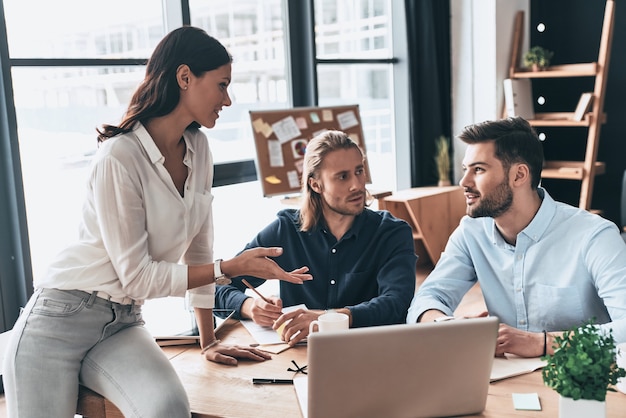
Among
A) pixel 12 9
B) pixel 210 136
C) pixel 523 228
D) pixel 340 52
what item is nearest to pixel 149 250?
pixel 523 228

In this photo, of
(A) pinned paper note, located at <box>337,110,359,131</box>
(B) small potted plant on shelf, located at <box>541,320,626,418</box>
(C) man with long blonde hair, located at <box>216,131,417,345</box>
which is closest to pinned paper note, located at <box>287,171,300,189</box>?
(A) pinned paper note, located at <box>337,110,359,131</box>

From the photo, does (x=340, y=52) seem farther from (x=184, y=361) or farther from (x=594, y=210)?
(x=184, y=361)

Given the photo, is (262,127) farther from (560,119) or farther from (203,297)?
(560,119)

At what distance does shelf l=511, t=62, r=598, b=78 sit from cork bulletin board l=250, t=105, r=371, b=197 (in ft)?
5.51

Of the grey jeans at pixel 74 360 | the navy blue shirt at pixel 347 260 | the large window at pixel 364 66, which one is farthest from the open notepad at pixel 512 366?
the large window at pixel 364 66

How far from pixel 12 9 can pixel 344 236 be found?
74.4 inches

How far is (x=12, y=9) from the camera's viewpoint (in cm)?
309

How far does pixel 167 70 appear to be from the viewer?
178cm

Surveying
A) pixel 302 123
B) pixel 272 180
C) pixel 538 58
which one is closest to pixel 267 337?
pixel 272 180

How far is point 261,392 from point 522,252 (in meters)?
0.87

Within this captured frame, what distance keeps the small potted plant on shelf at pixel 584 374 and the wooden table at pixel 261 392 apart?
4.2 inches

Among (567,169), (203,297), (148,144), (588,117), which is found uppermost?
(148,144)

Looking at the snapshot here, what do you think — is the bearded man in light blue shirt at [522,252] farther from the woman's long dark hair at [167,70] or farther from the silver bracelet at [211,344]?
the woman's long dark hair at [167,70]

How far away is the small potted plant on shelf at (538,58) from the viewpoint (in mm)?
4973
